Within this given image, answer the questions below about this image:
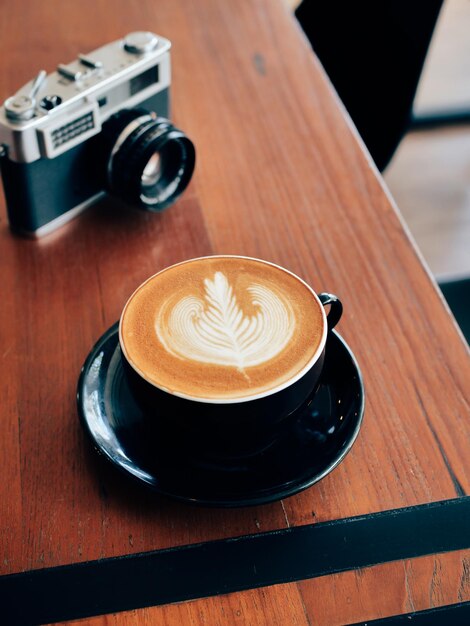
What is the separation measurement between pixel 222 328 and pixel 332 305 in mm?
88

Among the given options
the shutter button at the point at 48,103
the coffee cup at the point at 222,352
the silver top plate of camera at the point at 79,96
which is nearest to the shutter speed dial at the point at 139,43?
the silver top plate of camera at the point at 79,96

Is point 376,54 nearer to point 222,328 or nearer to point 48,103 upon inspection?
point 48,103

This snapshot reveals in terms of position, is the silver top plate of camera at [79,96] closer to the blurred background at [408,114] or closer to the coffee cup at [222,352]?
the coffee cup at [222,352]

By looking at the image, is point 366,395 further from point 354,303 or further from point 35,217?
point 35,217

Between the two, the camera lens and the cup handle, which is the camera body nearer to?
the camera lens

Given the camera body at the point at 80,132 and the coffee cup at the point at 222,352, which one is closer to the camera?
the coffee cup at the point at 222,352

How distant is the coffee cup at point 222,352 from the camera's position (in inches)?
17.2

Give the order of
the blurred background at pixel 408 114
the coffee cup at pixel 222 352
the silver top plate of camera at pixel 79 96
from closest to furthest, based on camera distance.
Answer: the coffee cup at pixel 222 352 → the silver top plate of camera at pixel 79 96 → the blurred background at pixel 408 114

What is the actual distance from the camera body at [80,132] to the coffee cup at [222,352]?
196 millimetres

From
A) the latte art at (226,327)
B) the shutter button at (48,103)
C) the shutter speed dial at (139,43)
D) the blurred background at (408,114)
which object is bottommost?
the blurred background at (408,114)

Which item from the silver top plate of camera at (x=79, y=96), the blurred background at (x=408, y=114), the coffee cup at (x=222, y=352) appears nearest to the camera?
the coffee cup at (x=222, y=352)

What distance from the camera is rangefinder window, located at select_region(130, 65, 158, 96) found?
2.21 feet

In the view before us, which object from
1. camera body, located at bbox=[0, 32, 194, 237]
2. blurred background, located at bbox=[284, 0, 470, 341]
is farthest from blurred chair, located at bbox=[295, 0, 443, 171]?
camera body, located at bbox=[0, 32, 194, 237]

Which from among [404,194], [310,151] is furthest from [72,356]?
[404,194]
